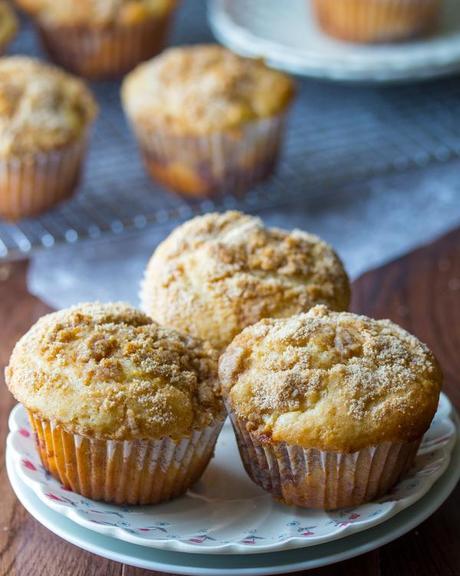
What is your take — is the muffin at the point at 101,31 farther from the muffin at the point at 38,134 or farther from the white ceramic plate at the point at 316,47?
the muffin at the point at 38,134

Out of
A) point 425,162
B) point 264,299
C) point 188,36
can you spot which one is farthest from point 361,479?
point 188,36

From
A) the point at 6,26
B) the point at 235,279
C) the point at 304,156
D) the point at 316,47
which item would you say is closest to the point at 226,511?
the point at 235,279

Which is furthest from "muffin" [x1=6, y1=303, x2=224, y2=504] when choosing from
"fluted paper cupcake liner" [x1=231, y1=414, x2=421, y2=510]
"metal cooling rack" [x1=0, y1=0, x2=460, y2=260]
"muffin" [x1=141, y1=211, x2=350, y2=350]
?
"metal cooling rack" [x1=0, y1=0, x2=460, y2=260]

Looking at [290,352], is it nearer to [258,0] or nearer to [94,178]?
[94,178]

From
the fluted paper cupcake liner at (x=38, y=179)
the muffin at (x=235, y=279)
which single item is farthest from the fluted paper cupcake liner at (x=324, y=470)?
the fluted paper cupcake liner at (x=38, y=179)

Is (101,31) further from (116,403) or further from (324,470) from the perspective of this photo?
(324,470)

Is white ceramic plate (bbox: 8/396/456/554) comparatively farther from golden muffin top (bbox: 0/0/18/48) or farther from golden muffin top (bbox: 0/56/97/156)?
golden muffin top (bbox: 0/0/18/48)

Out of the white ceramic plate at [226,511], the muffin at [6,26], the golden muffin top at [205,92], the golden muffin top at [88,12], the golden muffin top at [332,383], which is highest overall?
the golden muffin top at [332,383]

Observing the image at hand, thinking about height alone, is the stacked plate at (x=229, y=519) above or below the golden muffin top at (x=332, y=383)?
below
